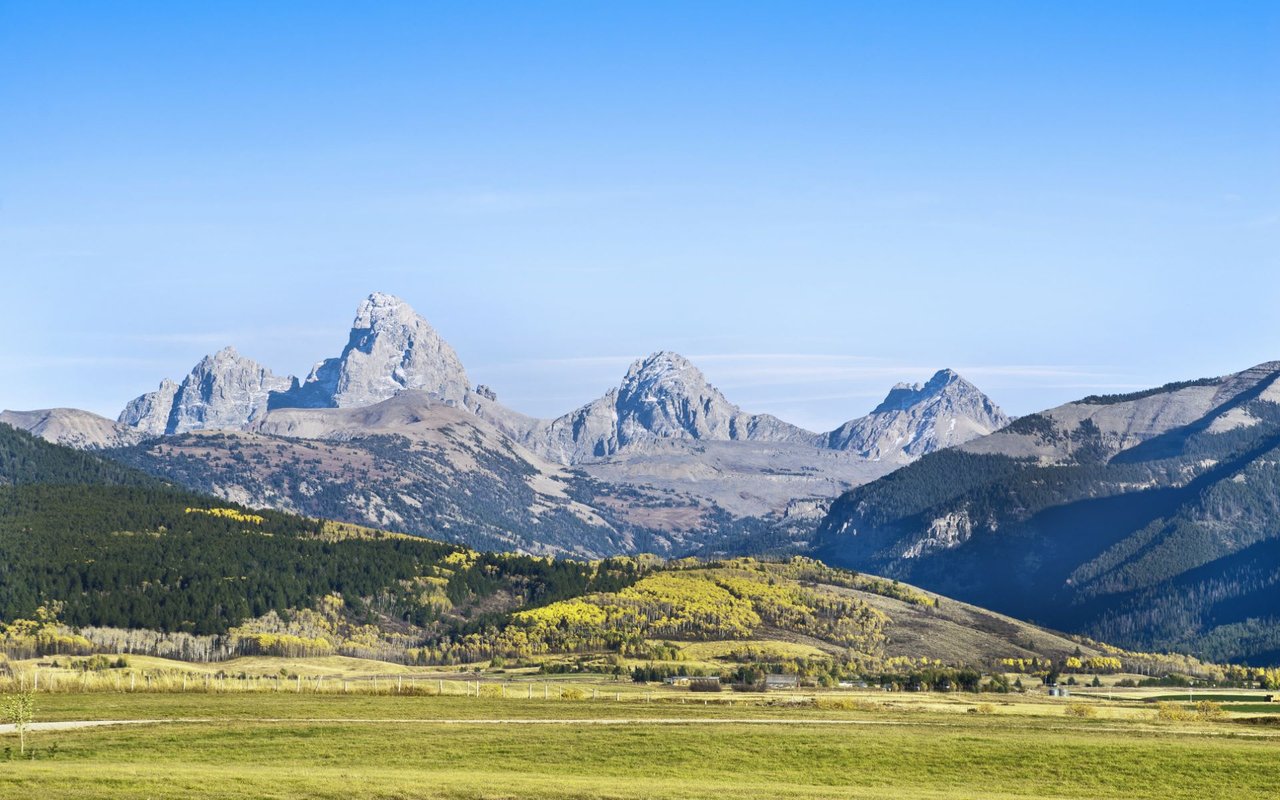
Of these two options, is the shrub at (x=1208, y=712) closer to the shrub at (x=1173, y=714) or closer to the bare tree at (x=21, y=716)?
the shrub at (x=1173, y=714)

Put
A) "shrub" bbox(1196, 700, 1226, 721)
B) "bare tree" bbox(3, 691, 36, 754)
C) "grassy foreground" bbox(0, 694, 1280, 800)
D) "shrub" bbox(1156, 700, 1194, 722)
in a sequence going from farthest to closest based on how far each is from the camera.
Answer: "shrub" bbox(1196, 700, 1226, 721) < "shrub" bbox(1156, 700, 1194, 722) < "bare tree" bbox(3, 691, 36, 754) < "grassy foreground" bbox(0, 694, 1280, 800)

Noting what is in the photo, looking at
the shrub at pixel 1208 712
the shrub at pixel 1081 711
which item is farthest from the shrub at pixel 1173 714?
the shrub at pixel 1081 711

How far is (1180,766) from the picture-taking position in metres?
98.8

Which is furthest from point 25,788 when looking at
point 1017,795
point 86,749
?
point 1017,795

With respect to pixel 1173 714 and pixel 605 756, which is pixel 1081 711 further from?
pixel 605 756

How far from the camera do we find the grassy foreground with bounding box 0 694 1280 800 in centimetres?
8181

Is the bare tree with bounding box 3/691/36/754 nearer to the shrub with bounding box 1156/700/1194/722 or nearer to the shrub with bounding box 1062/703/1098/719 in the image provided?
the shrub with bounding box 1062/703/1098/719

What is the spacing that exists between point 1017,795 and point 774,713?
50508 mm

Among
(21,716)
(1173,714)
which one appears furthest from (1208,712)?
(21,716)

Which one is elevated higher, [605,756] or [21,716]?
[21,716]

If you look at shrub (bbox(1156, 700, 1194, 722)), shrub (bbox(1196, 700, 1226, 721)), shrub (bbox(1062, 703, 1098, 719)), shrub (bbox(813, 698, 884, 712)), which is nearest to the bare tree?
shrub (bbox(813, 698, 884, 712))

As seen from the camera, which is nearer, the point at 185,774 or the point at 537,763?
the point at 185,774

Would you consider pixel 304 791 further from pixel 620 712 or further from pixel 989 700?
pixel 989 700

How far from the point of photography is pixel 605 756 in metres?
99.8
